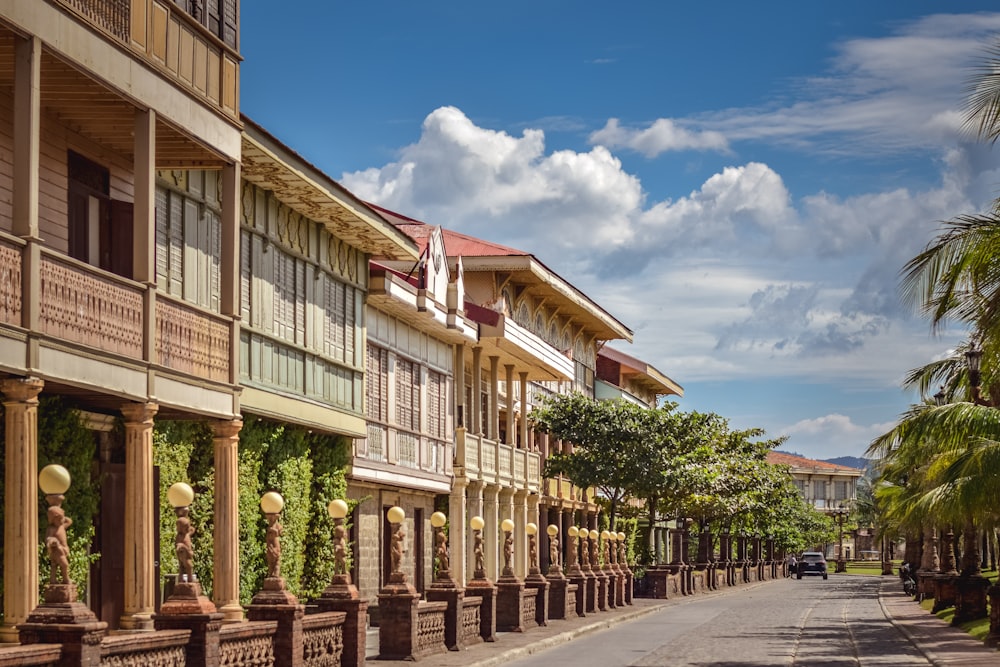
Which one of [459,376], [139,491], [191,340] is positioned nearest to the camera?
[139,491]

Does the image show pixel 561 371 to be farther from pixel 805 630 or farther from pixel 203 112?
pixel 203 112

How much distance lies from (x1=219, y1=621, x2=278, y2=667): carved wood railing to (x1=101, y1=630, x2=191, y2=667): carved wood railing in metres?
0.98

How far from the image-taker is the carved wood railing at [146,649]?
14.2m

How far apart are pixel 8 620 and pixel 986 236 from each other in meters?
12.0

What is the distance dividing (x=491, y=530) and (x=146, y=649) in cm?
2977

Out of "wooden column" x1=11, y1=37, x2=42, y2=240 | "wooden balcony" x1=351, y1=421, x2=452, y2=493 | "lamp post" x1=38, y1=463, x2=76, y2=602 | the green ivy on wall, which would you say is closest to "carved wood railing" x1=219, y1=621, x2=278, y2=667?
"lamp post" x1=38, y1=463, x2=76, y2=602

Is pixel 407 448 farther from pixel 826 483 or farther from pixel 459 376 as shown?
pixel 826 483

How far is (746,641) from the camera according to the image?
31.8 metres

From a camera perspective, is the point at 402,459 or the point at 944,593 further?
the point at 944,593

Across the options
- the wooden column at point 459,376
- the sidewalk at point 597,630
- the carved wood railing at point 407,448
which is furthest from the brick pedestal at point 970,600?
the wooden column at point 459,376

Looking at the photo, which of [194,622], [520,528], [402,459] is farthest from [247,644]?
[520,528]

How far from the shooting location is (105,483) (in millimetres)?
21438

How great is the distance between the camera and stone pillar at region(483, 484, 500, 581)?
44.2 meters

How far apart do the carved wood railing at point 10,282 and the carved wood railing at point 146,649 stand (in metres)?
3.12
